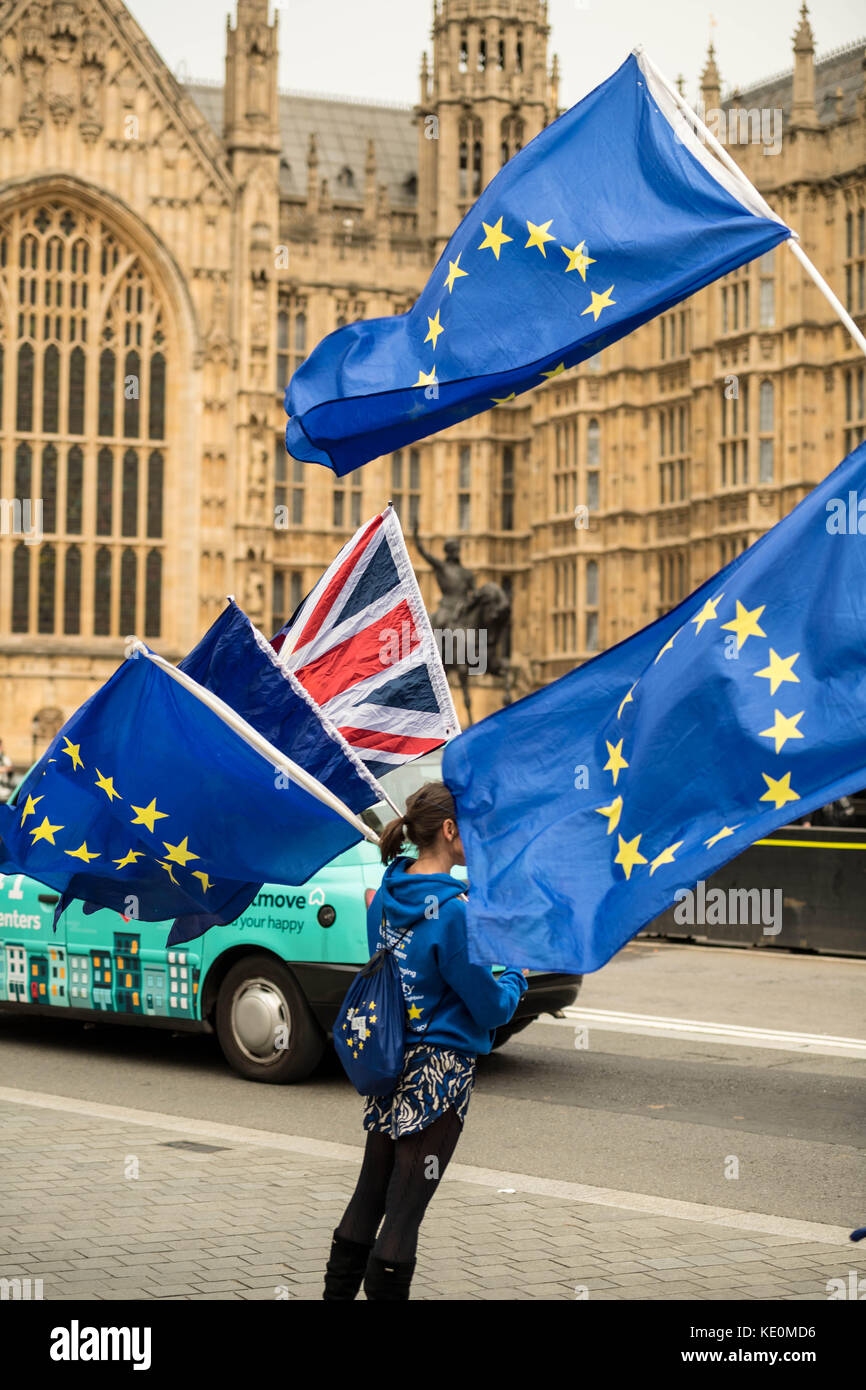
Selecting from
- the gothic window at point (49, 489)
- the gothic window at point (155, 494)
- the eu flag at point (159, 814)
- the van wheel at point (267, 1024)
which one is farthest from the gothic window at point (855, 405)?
the eu flag at point (159, 814)

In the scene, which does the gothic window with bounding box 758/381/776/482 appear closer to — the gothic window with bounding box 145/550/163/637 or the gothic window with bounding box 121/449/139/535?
the gothic window with bounding box 145/550/163/637

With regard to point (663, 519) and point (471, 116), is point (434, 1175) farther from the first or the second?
point (471, 116)

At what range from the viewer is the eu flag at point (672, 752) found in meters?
4.47

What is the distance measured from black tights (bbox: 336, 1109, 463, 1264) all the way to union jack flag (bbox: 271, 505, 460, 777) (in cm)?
187

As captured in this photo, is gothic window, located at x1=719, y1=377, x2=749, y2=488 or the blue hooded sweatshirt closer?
the blue hooded sweatshirt

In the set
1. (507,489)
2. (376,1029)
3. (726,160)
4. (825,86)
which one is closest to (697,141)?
(726,160)

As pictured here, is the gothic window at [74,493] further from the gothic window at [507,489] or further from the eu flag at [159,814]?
the eu flag at [159,814]

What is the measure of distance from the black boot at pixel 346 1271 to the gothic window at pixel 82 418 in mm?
37910

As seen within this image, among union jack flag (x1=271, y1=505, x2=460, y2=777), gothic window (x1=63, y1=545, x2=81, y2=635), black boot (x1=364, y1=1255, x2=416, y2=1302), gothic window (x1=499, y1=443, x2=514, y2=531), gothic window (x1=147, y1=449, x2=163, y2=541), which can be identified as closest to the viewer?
black boot (x1=364, y1=1255, x2=416, y2=1302)

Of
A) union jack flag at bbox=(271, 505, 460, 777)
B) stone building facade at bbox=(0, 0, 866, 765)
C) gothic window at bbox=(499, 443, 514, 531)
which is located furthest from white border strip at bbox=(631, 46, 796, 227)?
gothic window at bbox=(499, 443, 514, 531)

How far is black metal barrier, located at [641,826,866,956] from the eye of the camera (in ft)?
52.4

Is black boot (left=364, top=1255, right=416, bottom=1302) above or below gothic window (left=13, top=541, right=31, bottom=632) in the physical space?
below
